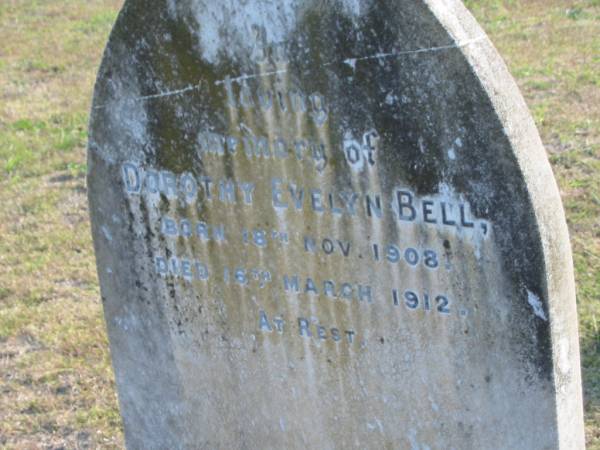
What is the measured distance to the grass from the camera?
163 inches

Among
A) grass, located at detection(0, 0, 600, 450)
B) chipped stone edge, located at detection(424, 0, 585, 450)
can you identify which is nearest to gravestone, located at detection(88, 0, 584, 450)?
chipped stone edge, located at detection(424, 0, 585, 450)

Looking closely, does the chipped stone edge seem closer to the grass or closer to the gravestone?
the gravestone

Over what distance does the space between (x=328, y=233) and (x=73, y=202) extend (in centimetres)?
373

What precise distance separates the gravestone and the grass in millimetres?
1063

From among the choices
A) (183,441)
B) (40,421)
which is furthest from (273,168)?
(40,421)

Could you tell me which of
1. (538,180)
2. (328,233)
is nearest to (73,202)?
(328,233)

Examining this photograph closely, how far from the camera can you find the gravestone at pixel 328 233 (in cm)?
231

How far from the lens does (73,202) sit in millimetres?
6082

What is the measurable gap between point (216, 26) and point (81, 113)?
5.25 metres

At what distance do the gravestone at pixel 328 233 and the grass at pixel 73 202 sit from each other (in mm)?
1063

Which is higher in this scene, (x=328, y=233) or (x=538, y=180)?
(x=538, y=180)

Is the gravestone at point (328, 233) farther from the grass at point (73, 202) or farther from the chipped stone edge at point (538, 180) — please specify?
the grass at point (73, 202)

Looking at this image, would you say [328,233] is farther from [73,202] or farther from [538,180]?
[73,202]

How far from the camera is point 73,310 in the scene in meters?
4.85
